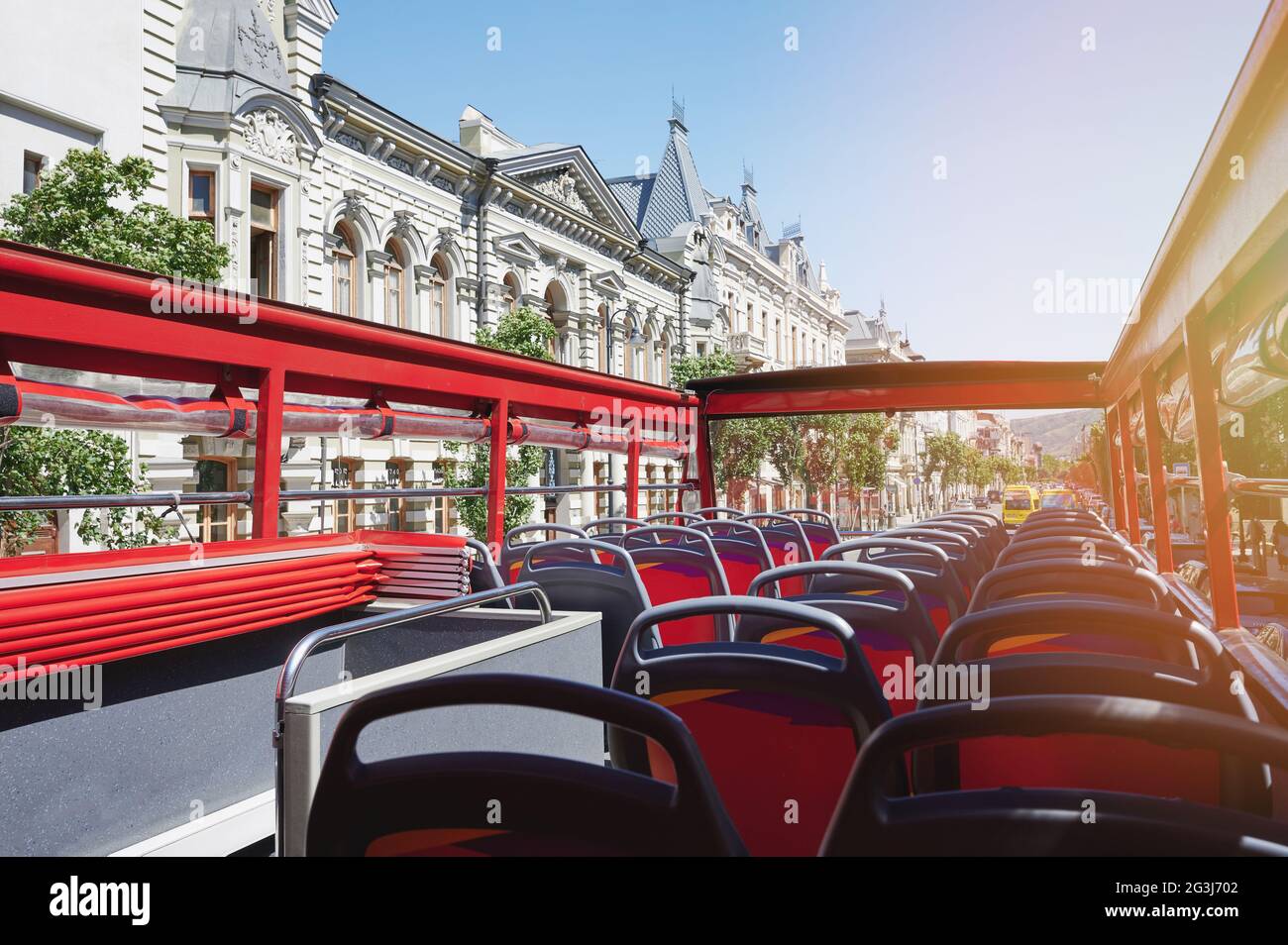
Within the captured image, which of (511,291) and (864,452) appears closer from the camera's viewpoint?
(511,291)

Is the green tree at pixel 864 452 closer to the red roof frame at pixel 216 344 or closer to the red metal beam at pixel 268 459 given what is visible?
the red roof frame at pixel 216 344

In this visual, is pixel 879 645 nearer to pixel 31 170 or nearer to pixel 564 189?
pixel 31 170

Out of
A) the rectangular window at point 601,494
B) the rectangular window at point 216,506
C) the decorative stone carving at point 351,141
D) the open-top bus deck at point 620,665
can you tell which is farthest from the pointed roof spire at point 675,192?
the open-top bus deck at point 620,665

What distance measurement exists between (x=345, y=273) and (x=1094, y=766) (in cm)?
2100

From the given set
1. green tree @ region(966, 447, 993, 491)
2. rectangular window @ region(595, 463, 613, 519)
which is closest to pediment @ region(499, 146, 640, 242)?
rectangular window @ region(595, 463, 613, 519)

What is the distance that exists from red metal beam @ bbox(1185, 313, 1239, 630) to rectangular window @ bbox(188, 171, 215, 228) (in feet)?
57.3

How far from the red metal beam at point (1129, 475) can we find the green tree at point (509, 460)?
15.3m

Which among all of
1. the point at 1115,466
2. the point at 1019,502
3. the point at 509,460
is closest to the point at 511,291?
the point at 509,460

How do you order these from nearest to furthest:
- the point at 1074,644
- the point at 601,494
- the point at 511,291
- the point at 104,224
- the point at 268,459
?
1. the point at 1074,644
2. the point at 268,459
3. the point at 104,224
4. the point at 511,291
5. the point at 601,494

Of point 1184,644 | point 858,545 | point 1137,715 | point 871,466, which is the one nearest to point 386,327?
point 858,545

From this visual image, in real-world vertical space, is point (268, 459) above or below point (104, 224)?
below

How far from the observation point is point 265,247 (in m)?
18.1
